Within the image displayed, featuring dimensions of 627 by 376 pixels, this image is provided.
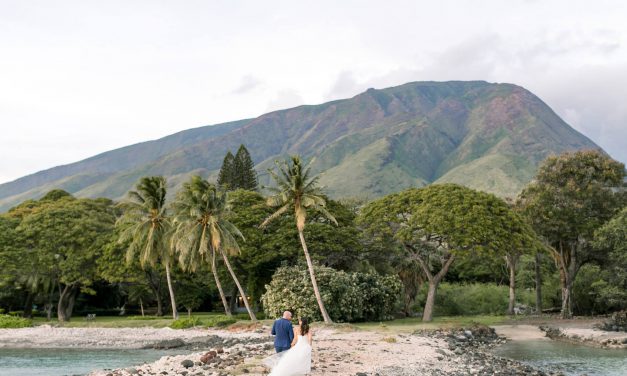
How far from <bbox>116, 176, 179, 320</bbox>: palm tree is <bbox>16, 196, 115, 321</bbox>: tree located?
717 centimetres

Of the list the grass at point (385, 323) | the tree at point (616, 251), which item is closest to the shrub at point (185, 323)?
the grass at point (385, 323)

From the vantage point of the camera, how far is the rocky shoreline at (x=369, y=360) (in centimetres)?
2028

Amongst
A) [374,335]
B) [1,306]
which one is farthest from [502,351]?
[1,306]

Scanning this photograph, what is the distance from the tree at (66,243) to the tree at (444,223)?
1102 inches

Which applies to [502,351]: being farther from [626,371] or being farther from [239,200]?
[239,200]

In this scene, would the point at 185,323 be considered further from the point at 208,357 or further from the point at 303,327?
the point at 303,327

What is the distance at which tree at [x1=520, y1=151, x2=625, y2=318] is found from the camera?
50219mm

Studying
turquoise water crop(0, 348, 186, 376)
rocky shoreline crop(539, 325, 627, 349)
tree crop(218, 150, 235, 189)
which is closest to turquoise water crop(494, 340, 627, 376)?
rocky shoreline crop(539, 325, 627, 349)

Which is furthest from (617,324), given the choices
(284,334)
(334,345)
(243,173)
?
(243,173)

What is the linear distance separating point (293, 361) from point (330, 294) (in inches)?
1142

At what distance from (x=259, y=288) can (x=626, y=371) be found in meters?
33.7

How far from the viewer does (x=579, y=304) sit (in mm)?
55812

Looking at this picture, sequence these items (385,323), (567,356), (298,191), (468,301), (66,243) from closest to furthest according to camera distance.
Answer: (567,356)
(298,191)
(385,323)
(66,243)
(468,301)

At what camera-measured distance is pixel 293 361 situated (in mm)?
16031
